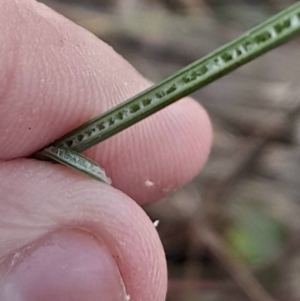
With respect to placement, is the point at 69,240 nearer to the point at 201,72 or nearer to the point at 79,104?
the point at 79,104

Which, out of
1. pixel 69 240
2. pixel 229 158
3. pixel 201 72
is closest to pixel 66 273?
pixel 69 240

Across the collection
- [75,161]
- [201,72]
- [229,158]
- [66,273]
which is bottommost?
[229,158]

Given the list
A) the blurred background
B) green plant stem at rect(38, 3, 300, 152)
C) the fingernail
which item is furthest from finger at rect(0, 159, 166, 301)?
the blurred background

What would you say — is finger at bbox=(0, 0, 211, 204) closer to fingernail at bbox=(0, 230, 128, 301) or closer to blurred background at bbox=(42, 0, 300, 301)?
fingernail at bbox=(0, 230, 128, 301)

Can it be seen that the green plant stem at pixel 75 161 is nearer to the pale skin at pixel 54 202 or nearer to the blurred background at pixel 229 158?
the pale skin at pixel 54 202

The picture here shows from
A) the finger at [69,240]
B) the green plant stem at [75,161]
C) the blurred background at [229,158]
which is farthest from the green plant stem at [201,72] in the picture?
the blurred background at [229,158]

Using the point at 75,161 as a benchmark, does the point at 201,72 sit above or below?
above

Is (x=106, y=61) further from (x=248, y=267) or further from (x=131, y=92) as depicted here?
(x=248, y=267)
